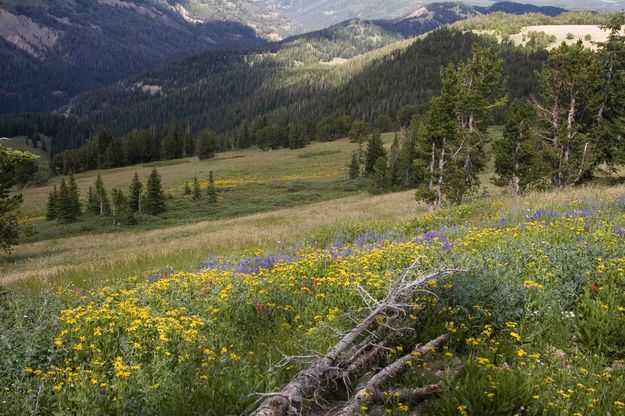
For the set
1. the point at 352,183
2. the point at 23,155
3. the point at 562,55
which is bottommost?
the point at 352,183

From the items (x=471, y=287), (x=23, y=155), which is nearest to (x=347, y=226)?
(x=471, y=287)

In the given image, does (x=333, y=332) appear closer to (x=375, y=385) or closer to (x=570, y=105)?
(x=375, y=385)

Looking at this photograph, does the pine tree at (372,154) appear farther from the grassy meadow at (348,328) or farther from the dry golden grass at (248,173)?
the grassy meadow at (348,328)

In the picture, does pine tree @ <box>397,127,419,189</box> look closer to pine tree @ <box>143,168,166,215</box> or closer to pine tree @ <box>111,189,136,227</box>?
pine tree @ <box>143,168,166,215</box>

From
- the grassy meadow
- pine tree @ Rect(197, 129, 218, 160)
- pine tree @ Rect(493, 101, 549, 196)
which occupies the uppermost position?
pine tree @ Rect(197, 129, 218, 160)

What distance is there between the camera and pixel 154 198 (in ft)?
182

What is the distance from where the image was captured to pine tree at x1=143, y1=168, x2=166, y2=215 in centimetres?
5411

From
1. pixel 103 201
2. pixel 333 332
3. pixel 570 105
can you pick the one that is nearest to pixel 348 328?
pixel 333 332

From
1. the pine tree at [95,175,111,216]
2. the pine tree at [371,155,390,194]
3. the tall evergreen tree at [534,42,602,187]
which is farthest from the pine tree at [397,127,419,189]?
the pine tree at [95,175,111,216]

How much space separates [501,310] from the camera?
529 cm

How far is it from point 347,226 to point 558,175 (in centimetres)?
2025

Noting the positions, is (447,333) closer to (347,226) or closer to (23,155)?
(347,226)

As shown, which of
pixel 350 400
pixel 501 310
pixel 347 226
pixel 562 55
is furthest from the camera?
pixel 562 55

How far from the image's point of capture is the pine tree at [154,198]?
178 ft
